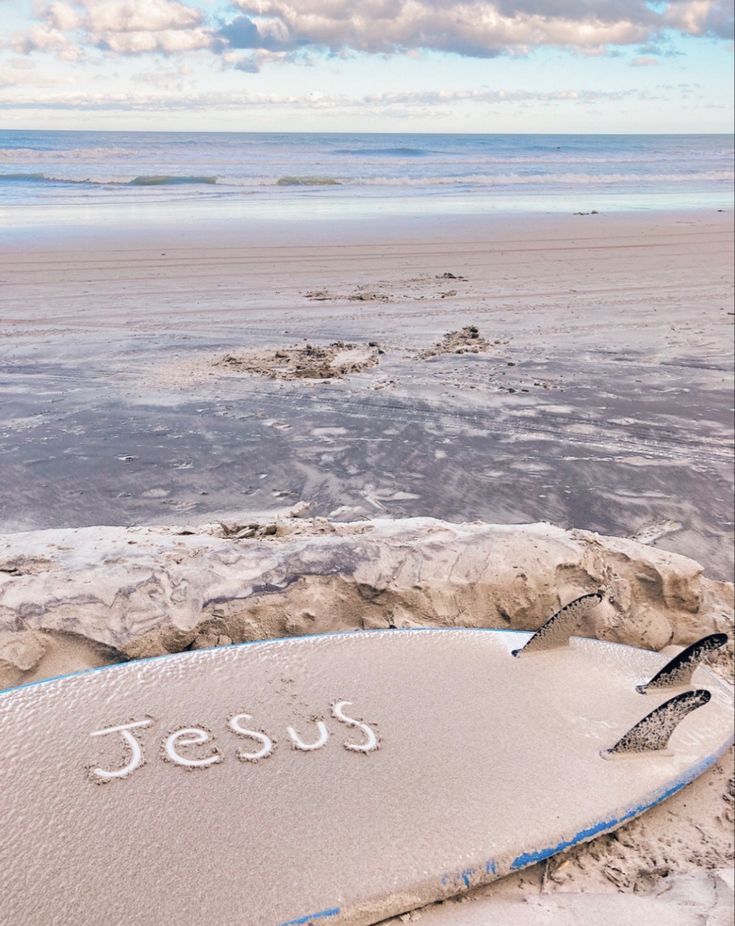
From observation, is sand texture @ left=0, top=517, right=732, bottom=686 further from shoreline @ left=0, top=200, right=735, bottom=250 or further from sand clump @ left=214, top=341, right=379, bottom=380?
shoreline @ left=0, top=200, right=735, bottom=250

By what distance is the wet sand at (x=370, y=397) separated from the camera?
15.1 feet

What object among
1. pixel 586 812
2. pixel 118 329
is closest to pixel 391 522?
pixel 586 812

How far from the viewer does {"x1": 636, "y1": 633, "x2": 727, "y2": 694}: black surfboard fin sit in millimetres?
2752

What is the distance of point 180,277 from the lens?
33.2 ft

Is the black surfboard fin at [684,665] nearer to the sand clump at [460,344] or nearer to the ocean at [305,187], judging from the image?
the sand clump at [460,344]

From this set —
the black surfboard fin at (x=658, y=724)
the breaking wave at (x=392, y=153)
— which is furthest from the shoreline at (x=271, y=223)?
the breaking wave at (x=392, y=153)

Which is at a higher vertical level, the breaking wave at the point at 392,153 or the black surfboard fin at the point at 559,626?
the breaking wave at the point at 392,153

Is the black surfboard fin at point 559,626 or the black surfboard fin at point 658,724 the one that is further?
the black surfboard fin at point 559,626

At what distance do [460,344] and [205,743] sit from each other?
214 inches

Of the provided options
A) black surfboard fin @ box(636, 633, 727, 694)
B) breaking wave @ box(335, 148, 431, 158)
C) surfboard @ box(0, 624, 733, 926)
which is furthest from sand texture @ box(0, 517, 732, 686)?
breaking wave @ box(335, 148, 431, 158)

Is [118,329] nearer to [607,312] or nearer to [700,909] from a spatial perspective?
[607,312]

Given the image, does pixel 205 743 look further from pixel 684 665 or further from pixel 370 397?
pixel 370 397

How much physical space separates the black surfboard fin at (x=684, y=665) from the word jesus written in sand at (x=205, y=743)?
3.25ft

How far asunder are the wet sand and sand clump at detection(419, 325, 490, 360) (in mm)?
63
